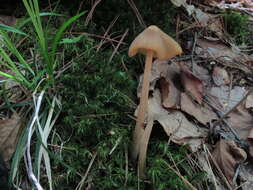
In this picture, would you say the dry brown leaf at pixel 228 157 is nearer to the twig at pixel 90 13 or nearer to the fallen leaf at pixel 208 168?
the fallen leaf at pixel 208 168

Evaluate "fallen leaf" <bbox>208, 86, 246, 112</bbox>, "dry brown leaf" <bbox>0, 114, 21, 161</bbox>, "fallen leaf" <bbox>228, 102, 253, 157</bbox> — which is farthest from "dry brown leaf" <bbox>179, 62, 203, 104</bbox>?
"dry brown leaf" <bbox>0, 114, 21, 161</bbox>

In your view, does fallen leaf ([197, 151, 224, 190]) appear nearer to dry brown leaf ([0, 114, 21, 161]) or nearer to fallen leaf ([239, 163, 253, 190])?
fallen leaf ([239, 163, 253, 190])

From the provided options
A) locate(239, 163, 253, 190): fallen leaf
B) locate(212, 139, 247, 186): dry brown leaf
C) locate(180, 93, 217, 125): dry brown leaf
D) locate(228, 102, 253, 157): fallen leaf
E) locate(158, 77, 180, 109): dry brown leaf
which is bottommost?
locate(239, 163, 253, 190): fallen leaf

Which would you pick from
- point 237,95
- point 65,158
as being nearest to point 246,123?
point 237,95

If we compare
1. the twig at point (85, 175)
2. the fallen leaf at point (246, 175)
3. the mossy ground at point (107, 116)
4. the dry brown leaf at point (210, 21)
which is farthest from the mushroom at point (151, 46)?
the dry brown leaf at point (210, 21)

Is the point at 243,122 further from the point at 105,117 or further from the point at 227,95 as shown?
the point at 105,117

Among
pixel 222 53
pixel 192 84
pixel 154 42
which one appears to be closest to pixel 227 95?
pixel 192 84
